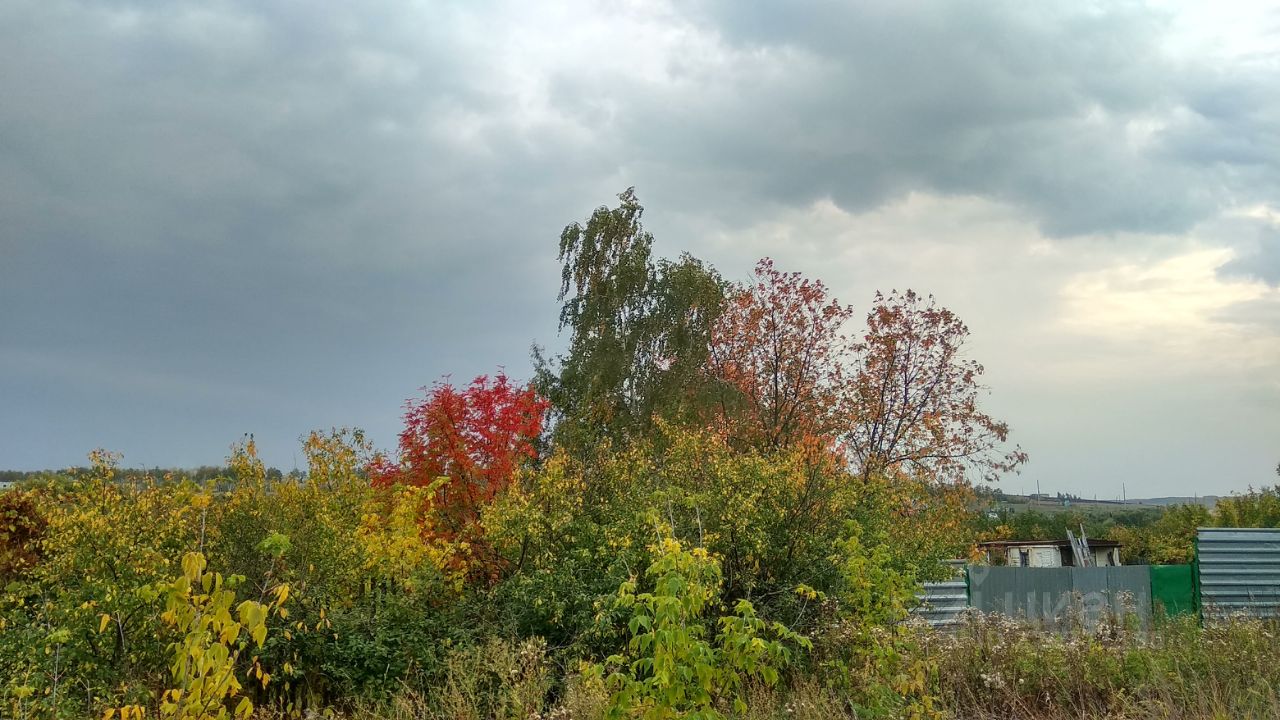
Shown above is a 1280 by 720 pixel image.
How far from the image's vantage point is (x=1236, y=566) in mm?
16953

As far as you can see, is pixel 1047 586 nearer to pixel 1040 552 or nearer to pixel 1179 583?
pixel 1179 583

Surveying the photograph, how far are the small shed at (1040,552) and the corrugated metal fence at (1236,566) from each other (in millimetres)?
12938

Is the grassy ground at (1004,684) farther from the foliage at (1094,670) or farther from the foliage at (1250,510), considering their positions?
the foliage at (1250,510)

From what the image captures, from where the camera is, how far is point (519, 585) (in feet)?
30.2

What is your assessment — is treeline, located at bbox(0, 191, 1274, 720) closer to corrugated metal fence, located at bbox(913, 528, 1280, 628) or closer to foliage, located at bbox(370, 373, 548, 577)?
foliage, located at bbox(370, 373, 548, 577)

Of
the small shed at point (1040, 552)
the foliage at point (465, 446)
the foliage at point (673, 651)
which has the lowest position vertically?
the small shed at point (1040, 552)

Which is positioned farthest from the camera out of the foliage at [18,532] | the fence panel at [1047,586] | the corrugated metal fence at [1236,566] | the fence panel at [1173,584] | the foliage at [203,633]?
the fence panel at [1173,584]

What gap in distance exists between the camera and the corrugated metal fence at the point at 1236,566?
16844 mm

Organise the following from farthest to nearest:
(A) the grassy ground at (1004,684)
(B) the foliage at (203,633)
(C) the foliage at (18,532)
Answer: (C) the foliage at (18,532) → (A) the grassy ground at (1004,684) → (B) the foliage at (203,633)

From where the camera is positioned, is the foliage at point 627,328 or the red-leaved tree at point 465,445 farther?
the foliage at point 627,328

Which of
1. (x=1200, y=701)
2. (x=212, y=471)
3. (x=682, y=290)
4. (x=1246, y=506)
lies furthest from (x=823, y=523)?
(x=1246, y=506)

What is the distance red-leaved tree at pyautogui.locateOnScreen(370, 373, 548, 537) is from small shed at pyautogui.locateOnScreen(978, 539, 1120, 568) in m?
20.6

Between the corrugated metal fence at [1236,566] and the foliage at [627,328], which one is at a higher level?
the foliage at [627,328]

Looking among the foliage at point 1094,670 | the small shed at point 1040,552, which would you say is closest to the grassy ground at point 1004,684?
the foliage at point 1094,670
